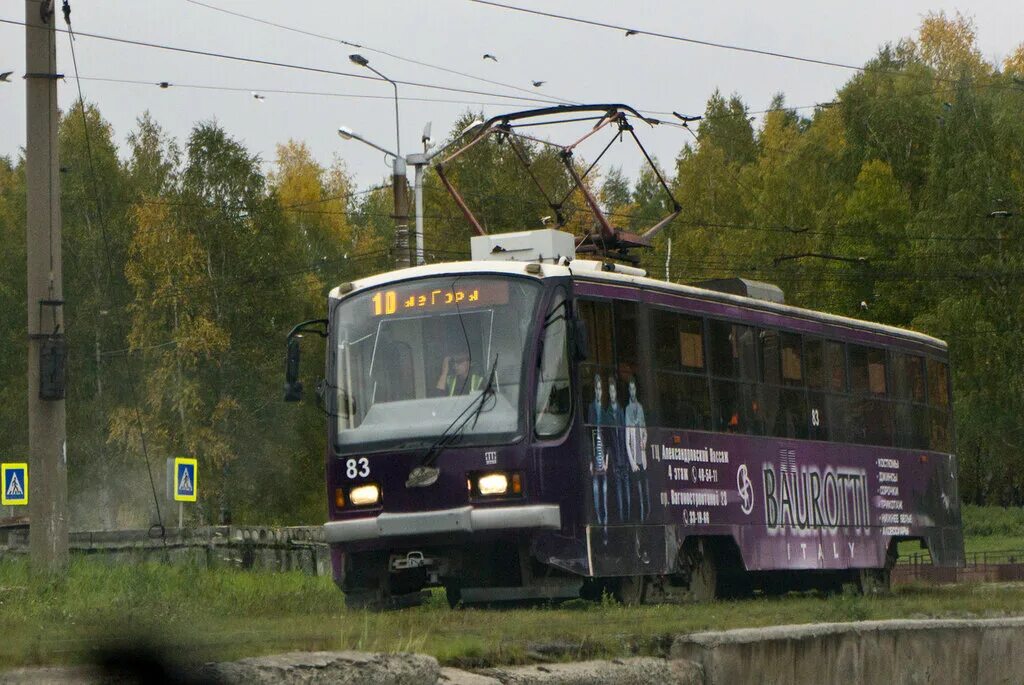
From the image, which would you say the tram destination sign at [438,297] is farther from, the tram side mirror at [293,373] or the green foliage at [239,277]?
the green foliage at [239,277]

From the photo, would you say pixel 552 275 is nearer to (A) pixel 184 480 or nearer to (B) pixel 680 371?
(B) pixel 680 371

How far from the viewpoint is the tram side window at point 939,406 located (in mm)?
22391

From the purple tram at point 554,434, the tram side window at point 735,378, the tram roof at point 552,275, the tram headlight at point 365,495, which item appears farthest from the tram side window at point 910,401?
the tram headlight at point 365,495

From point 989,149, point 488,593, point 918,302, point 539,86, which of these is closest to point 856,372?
point 488,593

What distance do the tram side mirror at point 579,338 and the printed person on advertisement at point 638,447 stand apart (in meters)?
1.03

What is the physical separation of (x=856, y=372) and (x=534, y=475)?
661 centimetres

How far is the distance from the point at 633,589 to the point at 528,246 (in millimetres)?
3384

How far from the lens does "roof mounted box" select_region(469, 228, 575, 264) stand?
56.2ft

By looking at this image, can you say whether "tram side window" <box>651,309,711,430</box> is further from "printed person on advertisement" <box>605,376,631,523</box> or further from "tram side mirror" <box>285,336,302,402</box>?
"tram side mirror" <box>285,336,302,402</box>

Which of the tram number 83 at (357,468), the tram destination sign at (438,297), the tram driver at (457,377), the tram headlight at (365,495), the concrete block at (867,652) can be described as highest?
the tram destination sign at (438,297)

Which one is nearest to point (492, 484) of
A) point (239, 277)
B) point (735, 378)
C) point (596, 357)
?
point (596, 357)

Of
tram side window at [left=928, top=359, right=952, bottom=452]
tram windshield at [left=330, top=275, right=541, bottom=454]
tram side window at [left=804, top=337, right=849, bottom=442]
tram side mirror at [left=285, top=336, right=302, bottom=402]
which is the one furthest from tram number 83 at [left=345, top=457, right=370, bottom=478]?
tram side window at [left=928, top=359, right=952, bottom=452]

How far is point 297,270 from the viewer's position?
6044 centimetres

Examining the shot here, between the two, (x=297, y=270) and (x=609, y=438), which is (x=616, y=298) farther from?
(x=297, y=270)
